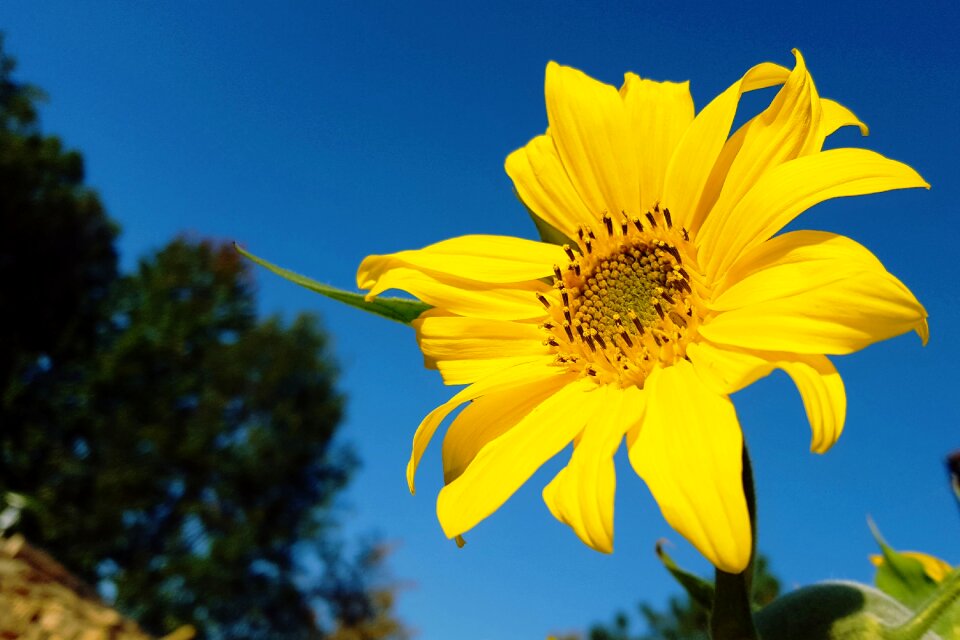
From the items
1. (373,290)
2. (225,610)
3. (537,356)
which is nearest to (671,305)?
(537,356)

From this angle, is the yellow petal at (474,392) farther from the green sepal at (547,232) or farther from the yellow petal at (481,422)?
the green sepal at (547,232)

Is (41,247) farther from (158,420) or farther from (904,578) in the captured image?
(904,578)

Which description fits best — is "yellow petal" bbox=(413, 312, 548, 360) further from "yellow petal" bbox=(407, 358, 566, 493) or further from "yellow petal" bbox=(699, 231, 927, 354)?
"yellow petal" bbox=(699, 231, 927, 354)

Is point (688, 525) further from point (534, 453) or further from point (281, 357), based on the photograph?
point (281, 357)

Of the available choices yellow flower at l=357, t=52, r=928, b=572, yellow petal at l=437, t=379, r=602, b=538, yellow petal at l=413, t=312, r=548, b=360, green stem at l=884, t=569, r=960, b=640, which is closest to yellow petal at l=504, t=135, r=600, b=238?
yellow flower at l=357, t=52, r=928, b=572

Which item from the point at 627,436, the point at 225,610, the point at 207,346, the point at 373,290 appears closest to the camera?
the point at 627,436

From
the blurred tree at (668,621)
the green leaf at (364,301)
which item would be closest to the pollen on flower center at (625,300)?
the green leaf at (364,301)

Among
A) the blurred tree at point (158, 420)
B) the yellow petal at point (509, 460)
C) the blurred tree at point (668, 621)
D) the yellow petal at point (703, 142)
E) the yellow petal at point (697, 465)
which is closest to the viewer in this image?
the yellow petal at point (697, 465)
